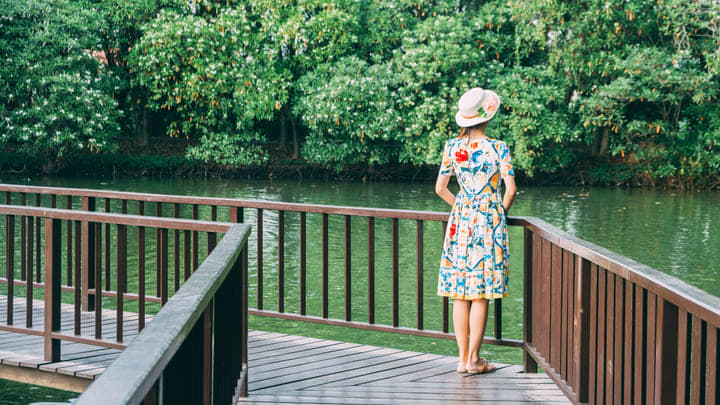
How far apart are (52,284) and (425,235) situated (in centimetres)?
1058

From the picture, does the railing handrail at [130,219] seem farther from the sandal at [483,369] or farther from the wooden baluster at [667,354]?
the wooden baluster at [667,354]

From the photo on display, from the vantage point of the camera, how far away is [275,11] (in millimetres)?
28578

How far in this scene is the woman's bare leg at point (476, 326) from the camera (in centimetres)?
478

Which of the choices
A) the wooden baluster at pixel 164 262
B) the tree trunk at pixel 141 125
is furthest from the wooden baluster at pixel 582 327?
the tree trunk at pixel 141 125

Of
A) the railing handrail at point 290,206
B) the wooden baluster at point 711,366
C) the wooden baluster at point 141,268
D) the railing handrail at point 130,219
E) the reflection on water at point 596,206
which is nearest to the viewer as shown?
the wooden baluster at point 711,366

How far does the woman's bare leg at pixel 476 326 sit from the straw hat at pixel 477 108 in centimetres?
104

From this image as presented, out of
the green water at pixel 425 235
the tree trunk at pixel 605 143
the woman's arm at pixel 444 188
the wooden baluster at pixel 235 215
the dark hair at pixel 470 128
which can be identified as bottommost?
the green water at pixel 425 235

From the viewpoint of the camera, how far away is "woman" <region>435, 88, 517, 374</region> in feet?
15.4

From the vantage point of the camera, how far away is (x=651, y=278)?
2.75 metres

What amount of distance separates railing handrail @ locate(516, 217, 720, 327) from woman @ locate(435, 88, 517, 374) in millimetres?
407

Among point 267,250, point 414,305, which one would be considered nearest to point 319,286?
point 414,305

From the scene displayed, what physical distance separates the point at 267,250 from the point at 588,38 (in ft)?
55.6

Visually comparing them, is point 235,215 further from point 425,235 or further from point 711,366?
point 425,235

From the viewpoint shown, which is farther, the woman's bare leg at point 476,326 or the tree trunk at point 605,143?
the tree trunk at point 605,143
